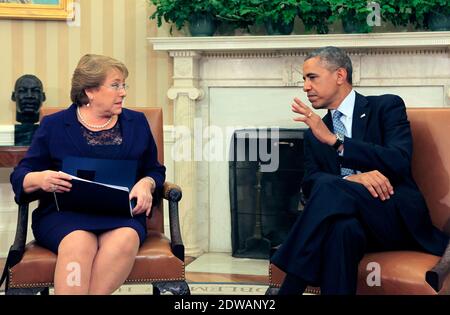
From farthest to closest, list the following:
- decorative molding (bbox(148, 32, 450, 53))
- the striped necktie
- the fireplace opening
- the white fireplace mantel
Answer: the fireplace opening
the white fireplace mantel
decorative molding (bbox(148, 32, 450, 53))
the striped necktie

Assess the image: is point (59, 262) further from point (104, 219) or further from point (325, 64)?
point (325, 64)

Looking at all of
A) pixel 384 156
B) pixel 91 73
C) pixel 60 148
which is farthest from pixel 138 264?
pixel 384 156

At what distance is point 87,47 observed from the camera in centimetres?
503

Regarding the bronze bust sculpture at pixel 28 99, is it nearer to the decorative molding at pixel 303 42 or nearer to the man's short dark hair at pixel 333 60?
the decorative molding at pixel 303 42

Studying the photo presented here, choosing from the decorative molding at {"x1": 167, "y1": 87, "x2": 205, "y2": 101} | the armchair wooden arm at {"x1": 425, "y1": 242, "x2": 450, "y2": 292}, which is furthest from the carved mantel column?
the armchair wooden arm at {"x1": 425, "y1": 242, "x2": 450, "y2": 292}

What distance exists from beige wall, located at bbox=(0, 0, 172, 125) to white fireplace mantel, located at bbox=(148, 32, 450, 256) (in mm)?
221

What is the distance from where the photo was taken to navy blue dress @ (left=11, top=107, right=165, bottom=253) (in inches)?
104

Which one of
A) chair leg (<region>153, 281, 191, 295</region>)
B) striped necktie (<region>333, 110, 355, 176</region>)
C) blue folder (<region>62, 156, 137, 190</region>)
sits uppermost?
striped necktie (<region>333, 110, 355, 176</region>)

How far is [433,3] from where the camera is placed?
4.30m

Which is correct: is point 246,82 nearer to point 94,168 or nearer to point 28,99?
point 28,99

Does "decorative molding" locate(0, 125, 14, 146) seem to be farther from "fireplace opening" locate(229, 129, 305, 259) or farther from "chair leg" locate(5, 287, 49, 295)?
"chair leg" locate(5, 287, 49, 295)

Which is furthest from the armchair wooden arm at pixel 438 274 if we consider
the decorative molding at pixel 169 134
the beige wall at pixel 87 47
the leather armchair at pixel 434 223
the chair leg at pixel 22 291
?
the beige wall at pixel 87 47

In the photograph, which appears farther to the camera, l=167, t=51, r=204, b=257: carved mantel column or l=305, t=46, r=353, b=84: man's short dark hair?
l=167, t=51, r=204, b=257: carved mantel column

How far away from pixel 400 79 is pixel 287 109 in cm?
74
